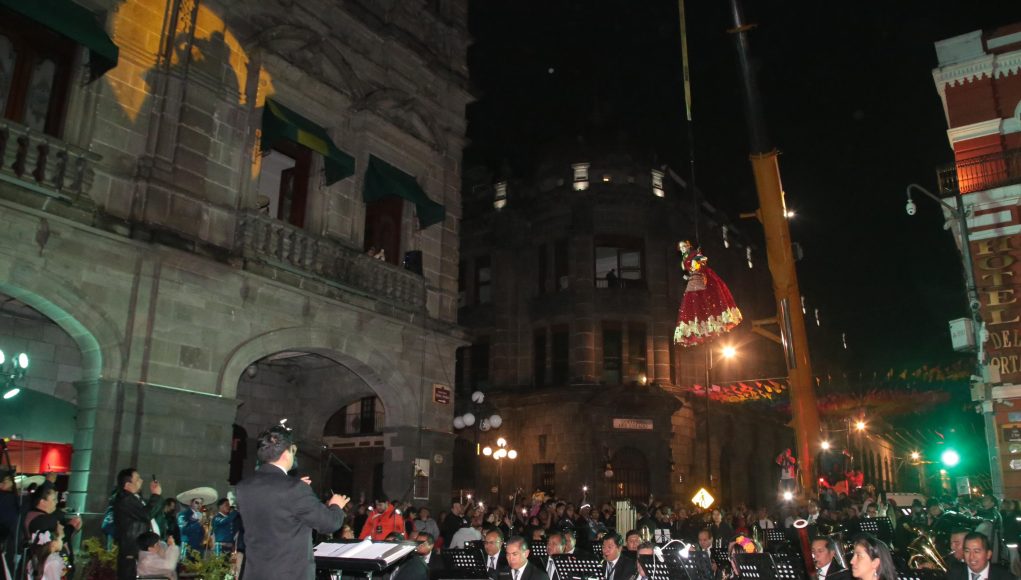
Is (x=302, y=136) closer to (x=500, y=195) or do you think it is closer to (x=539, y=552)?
(x=539, y=552)

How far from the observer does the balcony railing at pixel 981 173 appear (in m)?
25.5

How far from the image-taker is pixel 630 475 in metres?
33.1

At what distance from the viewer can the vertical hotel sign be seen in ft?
79.9

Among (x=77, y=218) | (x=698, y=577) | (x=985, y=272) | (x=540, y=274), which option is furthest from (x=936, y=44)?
(x=77, y=218)

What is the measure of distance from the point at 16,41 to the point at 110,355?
584 centimetres

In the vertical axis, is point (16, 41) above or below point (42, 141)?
above

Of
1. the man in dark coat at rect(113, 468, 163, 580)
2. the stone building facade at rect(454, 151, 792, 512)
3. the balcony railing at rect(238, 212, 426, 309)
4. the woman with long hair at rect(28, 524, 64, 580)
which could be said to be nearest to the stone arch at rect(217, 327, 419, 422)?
the balcony railing at rect(238, 212, 426, 309)

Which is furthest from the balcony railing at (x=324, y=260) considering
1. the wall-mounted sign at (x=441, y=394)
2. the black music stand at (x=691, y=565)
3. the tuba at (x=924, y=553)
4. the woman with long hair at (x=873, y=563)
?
the woman with long hair at (x=873, y=563)

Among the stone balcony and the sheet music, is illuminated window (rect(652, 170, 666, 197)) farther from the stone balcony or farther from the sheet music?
the sheet music

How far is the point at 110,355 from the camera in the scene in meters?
13.2

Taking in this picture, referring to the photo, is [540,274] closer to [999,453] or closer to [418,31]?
[418,31]

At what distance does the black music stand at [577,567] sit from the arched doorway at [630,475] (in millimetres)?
23725

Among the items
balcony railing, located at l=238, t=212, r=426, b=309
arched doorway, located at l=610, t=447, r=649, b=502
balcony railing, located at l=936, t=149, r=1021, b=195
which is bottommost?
arched doorway, located at l=610, t=447, r=649, b=502

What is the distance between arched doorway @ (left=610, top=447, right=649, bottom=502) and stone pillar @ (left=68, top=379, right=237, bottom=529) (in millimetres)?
21165
